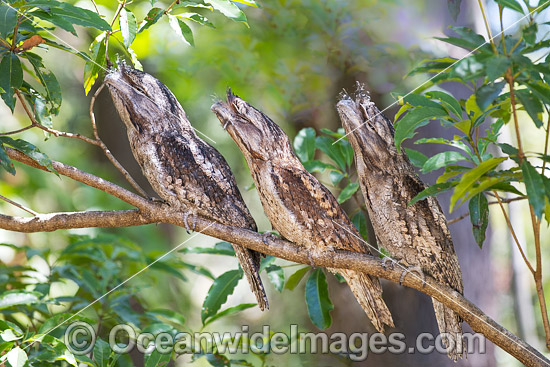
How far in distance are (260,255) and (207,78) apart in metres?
1.81

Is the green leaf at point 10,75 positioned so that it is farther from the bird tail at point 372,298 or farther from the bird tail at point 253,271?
the bird tail at point 372,298

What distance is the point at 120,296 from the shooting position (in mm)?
2537

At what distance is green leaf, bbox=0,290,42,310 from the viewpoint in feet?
6.75

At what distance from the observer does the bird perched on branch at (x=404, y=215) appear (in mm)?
1565

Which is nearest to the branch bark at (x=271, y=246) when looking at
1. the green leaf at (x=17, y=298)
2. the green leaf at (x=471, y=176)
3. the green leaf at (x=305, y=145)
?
the green leaf at (x=471, y=176)

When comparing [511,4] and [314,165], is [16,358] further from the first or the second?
[511,4]

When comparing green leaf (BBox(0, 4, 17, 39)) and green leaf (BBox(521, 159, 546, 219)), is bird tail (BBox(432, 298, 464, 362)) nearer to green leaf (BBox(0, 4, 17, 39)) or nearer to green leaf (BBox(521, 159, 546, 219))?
green leaf (BBox(521, 159, 546, 219))

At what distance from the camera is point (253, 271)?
64.0 inches

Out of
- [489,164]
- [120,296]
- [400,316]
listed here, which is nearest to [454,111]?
[489,164]

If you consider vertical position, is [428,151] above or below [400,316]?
above

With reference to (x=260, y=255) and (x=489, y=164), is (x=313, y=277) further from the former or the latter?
(x=489, y=164)

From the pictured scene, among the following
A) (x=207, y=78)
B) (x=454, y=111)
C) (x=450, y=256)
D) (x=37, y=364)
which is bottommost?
(x=37, y=364)

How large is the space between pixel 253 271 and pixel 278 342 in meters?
0.98

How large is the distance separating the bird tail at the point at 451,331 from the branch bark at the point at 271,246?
0.11 meters
